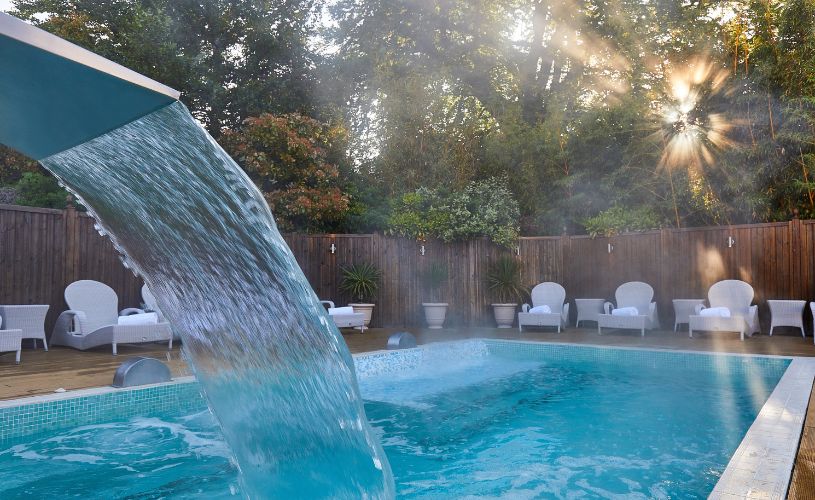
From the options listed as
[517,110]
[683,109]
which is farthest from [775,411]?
[517,110]

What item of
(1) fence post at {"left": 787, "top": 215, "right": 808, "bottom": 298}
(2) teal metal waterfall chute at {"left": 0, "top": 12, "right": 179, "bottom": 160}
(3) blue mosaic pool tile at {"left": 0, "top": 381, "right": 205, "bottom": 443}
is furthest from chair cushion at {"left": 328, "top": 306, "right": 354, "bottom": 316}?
(2) teal metal waterfall chute at {"left": 0, "top": 12, "right": 179, "bottom": 160}

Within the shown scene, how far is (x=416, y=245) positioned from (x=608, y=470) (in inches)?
354

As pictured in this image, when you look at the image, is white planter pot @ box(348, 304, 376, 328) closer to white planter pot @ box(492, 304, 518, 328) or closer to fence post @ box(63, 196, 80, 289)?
white planter pot @ box(492, 304, 518, 328)

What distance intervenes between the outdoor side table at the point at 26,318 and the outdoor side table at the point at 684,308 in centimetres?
982

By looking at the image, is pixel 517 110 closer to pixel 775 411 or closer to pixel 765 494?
pixel 775 411

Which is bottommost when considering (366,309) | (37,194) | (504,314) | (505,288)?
(504,314)

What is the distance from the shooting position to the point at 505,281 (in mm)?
12094

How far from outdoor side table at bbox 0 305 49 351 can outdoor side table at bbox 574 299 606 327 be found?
8981 millimetres

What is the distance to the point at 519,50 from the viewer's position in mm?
17172

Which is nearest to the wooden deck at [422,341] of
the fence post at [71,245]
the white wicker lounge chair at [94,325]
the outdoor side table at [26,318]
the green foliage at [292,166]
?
the white wicker lounge chair at [94,325]

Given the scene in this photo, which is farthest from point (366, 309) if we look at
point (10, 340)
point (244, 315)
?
point (244, 315)

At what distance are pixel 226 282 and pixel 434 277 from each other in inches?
390

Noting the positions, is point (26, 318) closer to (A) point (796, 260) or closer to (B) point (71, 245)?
(B) point (71, 245)

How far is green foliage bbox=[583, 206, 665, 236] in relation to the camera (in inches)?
454
